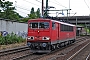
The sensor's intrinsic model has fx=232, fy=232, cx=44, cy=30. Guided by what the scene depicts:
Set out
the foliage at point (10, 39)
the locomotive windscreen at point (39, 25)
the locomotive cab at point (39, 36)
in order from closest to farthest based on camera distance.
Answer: the locomotive cab at point (39, 36), the locomotive windscreen at point (39, 25), the foliage at point (10, 39)

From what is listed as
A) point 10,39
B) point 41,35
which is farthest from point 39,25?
point 10,39

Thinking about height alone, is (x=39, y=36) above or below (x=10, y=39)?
above

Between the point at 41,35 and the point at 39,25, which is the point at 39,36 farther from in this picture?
the point at 39,25

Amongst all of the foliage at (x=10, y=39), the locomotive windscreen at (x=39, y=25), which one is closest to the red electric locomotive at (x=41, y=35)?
the locomotive windscreen at (x=39, y=25)

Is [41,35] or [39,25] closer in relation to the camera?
[41,35]

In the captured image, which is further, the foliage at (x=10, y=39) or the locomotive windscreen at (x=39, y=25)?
the foliage at (x=10, y=39)

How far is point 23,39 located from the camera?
37.6 metres

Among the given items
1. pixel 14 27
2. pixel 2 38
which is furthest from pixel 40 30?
pixel 14 27

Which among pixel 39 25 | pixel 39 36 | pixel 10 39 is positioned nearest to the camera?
pixel 39 36

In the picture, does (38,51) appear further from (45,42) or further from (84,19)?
(84,19)

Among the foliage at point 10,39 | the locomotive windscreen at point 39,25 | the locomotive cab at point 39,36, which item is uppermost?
the locomotive windscreen at point 39,25

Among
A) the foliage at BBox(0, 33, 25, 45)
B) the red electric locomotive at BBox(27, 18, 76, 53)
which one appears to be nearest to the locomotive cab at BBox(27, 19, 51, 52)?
the red electric locomotive at BBox(27, 18, 76, 53)

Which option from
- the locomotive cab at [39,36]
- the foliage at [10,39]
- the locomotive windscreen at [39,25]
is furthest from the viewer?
the foliage at [10,39]

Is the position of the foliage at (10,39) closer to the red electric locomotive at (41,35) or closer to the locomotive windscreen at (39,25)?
the locomotive windscreen at (39,25)
